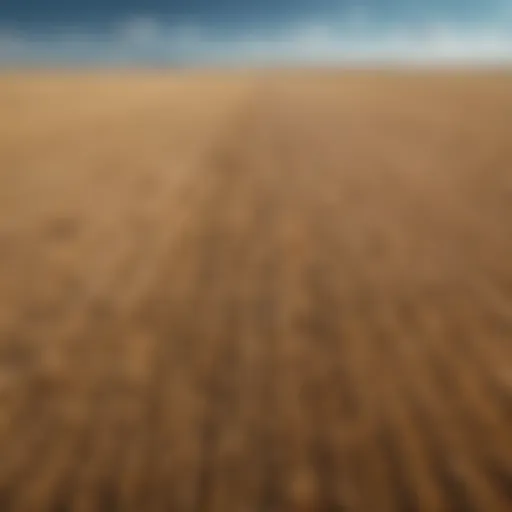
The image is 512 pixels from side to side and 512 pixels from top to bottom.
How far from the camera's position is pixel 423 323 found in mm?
5586

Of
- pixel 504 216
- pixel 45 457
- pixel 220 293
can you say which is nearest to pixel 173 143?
pixel 504 216

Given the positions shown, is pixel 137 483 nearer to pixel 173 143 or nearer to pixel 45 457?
pixel 45 457

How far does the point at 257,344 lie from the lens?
5234 millimetres

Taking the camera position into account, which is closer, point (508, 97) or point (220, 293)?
point (220, 293)

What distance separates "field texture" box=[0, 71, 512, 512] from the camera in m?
3.70

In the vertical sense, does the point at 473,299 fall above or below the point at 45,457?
above

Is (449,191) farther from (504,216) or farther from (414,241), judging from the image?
(414,241)

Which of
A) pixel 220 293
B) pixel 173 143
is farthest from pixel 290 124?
pixel 220 293

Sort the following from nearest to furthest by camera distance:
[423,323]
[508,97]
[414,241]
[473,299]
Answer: [423,323], [473,299], [414,241], [508,97]

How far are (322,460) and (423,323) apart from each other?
2.20 m

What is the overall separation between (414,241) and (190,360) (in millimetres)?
3997

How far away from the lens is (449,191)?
34.9 feet

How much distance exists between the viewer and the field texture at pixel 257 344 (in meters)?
3.70

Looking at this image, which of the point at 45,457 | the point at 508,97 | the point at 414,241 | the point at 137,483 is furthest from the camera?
the point at 508,97
